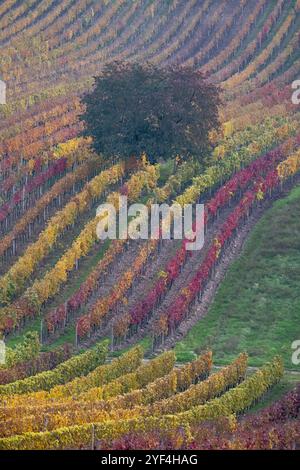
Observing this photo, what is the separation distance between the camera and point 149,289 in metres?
→ 49.2

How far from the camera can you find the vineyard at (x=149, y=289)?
33938mm

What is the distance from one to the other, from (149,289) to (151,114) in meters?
14.5

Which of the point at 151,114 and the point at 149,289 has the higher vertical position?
the point at 151,114

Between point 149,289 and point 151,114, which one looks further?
point 151,114

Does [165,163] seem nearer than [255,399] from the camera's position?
No

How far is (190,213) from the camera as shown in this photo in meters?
55.5

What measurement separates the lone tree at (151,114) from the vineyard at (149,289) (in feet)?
4.09

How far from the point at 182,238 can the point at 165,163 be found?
11.4 m

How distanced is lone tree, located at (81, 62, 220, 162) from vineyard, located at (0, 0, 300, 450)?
1.25m

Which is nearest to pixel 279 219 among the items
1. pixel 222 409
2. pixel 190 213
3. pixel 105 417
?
pixel 190 213

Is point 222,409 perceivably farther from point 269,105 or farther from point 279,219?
point 269,105

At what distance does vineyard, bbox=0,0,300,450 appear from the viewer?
111 ft

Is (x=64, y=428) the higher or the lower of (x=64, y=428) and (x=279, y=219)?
the lower

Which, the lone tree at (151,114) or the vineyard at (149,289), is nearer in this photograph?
the vineyard at (149,289)
